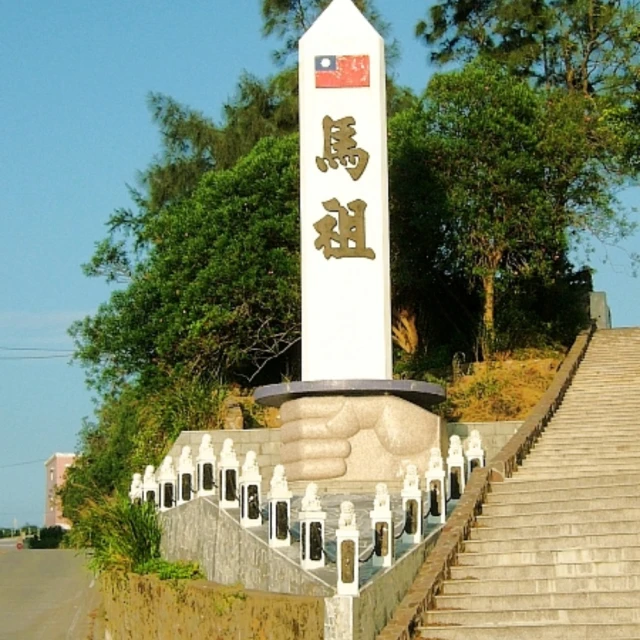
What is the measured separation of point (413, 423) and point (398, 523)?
12.9ft

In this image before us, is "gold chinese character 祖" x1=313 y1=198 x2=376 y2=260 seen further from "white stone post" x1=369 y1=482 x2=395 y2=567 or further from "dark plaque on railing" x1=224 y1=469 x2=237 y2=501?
"white stone post" x1=369 y1=482 x2=395 y2=567

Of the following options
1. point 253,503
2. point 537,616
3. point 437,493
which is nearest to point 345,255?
point 437,493

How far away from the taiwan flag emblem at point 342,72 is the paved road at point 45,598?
22.5 ft

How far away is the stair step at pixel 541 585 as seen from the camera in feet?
36.5

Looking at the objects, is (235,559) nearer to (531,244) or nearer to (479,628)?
(479,628)

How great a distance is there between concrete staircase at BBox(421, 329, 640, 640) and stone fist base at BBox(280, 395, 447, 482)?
1.59m

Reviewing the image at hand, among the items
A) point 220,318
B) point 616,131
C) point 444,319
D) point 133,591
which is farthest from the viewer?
point 444,319

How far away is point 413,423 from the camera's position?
54.1ft

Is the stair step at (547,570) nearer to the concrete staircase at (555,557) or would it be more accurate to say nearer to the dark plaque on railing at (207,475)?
the concrete staircase at (555,557)

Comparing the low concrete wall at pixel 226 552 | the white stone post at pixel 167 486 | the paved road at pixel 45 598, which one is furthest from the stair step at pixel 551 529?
the paved road at pixel 45 598

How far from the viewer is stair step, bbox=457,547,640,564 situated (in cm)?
1156

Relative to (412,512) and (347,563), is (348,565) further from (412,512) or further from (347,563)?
(412,512)

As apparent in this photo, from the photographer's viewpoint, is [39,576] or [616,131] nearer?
[39,576]

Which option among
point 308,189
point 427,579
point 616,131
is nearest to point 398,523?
point 427,579
